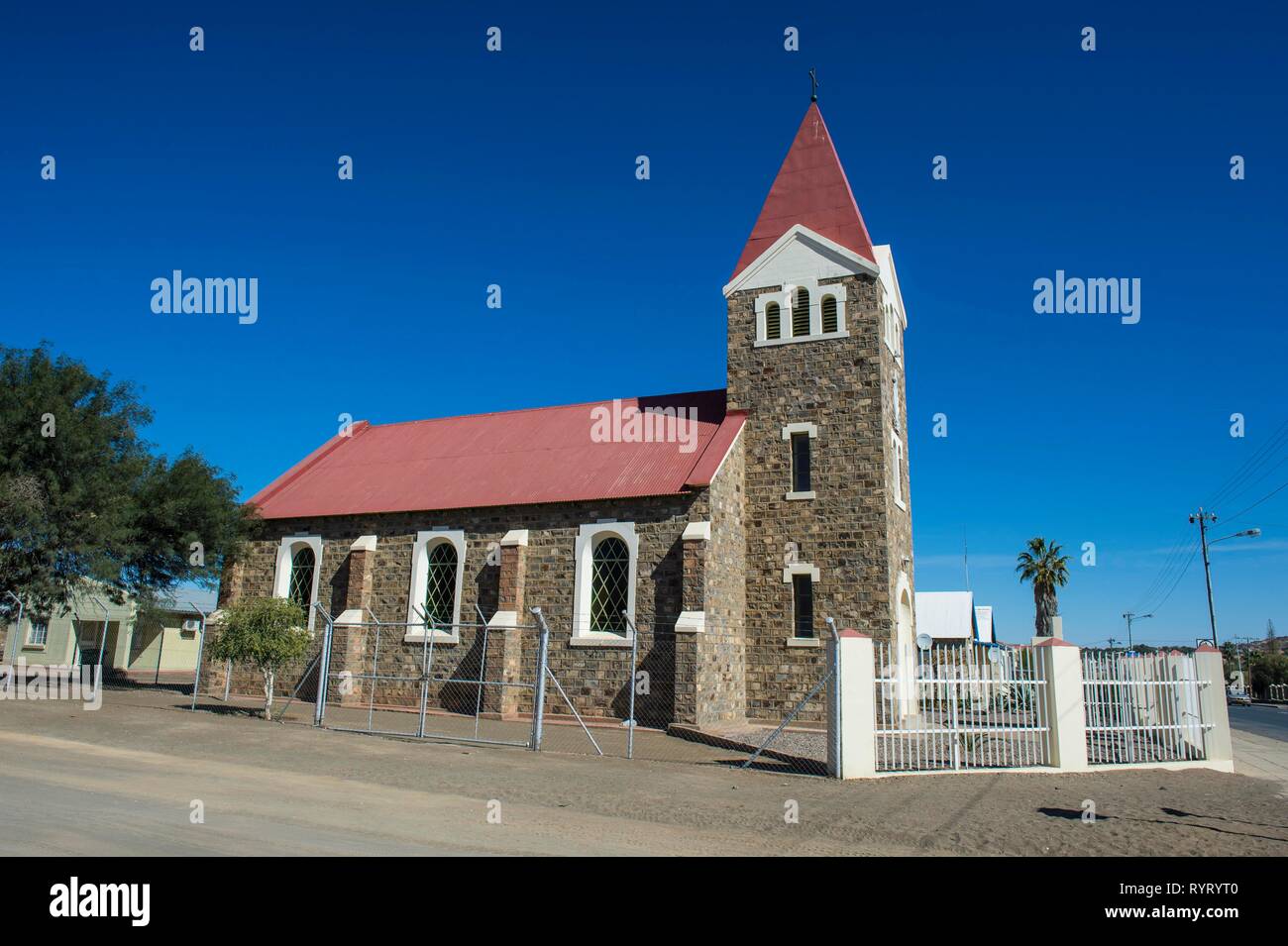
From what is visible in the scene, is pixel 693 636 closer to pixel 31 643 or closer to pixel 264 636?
pixel 264 636

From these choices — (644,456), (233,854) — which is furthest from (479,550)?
(233,854)

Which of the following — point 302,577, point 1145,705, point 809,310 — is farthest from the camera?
point 302,577

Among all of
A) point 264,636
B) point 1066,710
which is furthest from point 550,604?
point 1066,710

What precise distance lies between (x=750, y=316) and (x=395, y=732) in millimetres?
14678

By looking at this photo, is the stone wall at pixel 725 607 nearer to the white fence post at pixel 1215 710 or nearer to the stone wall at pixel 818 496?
the stone wall at pixel 818 496

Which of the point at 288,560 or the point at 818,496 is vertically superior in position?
the point at 818,496

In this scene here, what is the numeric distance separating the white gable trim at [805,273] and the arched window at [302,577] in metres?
15.7

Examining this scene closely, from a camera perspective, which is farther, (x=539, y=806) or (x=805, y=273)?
(x=805, y=273)

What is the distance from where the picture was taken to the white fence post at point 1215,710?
51.9ft

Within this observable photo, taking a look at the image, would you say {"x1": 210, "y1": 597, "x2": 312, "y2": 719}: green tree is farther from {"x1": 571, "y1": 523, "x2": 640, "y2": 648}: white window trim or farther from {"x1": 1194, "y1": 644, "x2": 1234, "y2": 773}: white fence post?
{"x1": 1194, "y1": 644, "x2": 1234, "y2": 773}: white fence post

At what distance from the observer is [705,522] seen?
20750 millimetres

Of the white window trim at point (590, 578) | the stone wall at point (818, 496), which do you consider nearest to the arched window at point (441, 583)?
the white window trim at point (590, 578)

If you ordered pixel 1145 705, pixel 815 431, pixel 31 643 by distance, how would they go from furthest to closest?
pixel 31 643, pixel 815 431, pixel 1145 705

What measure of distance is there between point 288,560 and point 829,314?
18.5m
